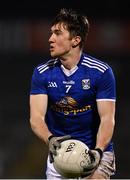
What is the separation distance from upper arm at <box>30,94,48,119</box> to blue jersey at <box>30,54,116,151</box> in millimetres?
31

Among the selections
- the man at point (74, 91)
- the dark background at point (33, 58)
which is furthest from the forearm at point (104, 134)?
the dark background at point (33, 58)

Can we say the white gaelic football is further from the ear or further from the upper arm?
the ear

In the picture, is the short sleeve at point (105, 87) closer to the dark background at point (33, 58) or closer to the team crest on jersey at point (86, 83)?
the team crest on jersey at point (86, 83)

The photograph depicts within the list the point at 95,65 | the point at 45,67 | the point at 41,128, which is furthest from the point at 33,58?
the point at 41,128

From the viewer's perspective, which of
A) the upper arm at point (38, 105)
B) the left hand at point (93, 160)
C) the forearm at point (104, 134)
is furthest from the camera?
the upper arm at point (38, 105)

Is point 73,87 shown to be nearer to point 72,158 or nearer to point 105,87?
point 105,87

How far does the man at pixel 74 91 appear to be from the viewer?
3.81 m

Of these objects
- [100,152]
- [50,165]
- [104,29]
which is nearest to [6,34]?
[104,29]

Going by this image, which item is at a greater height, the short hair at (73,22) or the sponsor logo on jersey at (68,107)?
the short hair at (73,22)

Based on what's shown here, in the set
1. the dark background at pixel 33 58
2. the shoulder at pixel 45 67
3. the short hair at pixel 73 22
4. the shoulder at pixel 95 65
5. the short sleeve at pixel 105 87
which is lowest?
the dark background at pixel 33 58

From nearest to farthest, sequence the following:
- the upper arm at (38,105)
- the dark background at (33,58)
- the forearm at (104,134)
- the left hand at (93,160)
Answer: the left hand at (93,160)
the forearm at (104,134)
the upper arm at (38,105)
the dark background at (33,58)

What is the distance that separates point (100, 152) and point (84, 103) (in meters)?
0.41

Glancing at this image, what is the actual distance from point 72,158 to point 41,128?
34cm

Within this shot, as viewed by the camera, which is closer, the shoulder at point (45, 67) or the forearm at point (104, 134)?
the forearm at point (104, 134)
